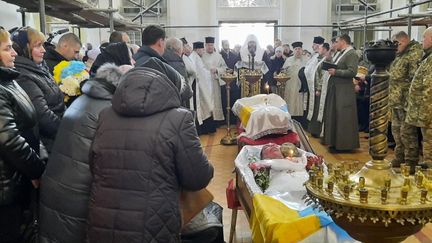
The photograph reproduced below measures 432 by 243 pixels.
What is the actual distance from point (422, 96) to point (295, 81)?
4542 millimetres

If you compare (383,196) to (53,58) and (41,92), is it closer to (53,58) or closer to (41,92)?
(41,92)

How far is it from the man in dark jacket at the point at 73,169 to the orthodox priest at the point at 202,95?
20.4 feet

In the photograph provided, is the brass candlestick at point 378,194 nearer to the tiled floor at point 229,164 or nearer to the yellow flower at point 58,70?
the tiled floor at point 229,164

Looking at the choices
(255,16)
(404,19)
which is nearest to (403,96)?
(404,19)

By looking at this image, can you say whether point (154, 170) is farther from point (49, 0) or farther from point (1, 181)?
point (49, 0)

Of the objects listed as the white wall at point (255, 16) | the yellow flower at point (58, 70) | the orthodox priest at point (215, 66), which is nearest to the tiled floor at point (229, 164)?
the orthodox priest at point (215, 66)

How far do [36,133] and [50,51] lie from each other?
142cm

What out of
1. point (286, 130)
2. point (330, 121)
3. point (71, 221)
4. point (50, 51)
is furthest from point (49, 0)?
point (330, 121)

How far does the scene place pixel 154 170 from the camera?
1910 millimetres

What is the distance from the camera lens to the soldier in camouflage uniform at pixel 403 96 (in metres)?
5.47

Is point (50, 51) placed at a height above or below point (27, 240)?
above

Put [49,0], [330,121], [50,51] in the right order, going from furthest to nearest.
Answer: [330,121] < [49,0] < [50,51]

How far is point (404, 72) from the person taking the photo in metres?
5.67

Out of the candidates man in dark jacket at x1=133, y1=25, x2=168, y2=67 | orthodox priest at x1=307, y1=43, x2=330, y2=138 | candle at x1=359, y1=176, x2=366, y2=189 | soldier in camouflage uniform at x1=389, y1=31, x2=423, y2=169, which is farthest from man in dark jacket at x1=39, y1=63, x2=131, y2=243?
orthodox priest at x1=307, y1=43, x2=330, y2=138
